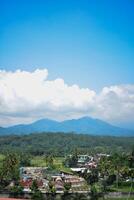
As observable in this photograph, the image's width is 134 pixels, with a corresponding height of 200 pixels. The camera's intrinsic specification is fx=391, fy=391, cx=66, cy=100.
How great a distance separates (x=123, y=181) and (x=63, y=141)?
241ft

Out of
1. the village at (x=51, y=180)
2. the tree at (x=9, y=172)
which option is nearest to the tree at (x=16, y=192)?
the village at (x=51, y=180)

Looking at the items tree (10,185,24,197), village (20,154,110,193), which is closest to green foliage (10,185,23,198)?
tree (10,185,24,197)

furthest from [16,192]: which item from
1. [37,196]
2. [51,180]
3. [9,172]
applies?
[51,180]

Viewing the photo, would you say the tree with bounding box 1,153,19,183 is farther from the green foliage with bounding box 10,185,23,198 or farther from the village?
the green foliage with bounding box 10,185,23,198

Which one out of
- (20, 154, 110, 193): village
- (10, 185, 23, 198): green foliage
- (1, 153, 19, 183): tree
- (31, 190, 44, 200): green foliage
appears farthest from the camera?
(1, 153, 19, 183): tree

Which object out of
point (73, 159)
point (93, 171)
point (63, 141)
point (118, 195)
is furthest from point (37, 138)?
point (118, 195)

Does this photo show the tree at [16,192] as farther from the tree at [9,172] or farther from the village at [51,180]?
the tree at [9,172]

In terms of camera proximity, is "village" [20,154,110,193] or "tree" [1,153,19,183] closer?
"village" [20,154,110,193]

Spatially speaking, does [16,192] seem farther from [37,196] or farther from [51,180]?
[51,180]

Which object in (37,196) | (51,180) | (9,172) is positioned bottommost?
(37,196)

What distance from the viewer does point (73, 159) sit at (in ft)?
209

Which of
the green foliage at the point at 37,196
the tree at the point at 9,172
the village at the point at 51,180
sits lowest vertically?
the green foliage at the point at 37,196

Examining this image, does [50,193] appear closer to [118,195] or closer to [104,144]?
[118,195]

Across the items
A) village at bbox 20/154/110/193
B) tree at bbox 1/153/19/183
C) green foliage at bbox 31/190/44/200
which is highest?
tree at bbox 1/153/19/183
